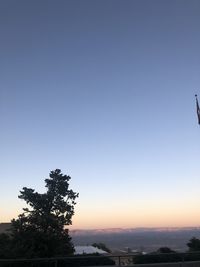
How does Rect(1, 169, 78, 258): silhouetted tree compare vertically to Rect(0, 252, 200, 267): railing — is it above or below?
above

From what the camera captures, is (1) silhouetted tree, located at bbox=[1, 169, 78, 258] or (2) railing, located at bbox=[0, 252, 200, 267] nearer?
(2) railing, located at bbox=[0, 252, 200, 267]

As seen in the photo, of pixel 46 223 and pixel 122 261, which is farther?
pixel 46 223

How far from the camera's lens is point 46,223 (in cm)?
2950

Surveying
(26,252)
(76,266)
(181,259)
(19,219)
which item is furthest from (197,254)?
(19,219)

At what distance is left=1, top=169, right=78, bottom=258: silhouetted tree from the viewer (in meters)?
28.5

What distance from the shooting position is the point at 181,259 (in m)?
18.1

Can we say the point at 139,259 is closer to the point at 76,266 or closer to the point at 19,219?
the point at 76,266

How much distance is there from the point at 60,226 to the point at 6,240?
3.60 metres

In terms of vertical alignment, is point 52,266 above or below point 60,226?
below

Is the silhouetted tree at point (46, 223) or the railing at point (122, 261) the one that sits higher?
the silhouetted tree at point (46, 223)

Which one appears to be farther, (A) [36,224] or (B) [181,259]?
(A) [36,224]

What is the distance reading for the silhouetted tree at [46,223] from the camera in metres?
28.5

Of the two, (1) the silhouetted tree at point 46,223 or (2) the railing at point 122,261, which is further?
(1) the silhouetted tree at point 46,223

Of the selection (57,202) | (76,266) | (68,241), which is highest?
(57,202)
